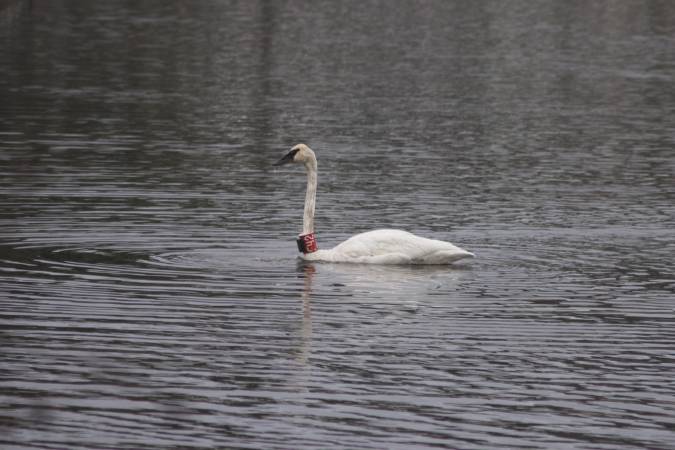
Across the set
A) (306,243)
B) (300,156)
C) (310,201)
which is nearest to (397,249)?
(306,243)

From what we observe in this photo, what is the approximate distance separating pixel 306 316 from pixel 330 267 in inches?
144

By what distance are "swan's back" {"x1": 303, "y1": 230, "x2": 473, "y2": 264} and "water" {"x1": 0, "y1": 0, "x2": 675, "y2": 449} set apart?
18cm

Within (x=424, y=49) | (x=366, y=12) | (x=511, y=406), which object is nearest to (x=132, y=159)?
(x=511, y=406)

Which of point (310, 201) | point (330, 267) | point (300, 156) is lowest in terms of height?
point (330, 267)

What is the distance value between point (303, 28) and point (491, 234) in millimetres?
59714

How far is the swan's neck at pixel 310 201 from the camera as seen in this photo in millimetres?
22594

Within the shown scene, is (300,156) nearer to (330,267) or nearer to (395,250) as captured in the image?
(330,267)

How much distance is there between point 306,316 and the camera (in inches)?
719

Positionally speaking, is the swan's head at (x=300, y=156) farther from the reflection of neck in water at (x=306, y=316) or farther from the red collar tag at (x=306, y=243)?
the reflection of neck in water at (x=306, y=316)

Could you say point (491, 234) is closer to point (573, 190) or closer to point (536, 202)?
point (536, 202)

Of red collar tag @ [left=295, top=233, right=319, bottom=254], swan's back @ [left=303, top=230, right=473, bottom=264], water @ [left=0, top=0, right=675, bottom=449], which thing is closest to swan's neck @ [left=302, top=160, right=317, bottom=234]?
red collar tag @ [left=295, top=233, right=319, bottom=254]

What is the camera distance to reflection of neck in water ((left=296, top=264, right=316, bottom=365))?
638 inches

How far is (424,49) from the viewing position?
70.7 meters

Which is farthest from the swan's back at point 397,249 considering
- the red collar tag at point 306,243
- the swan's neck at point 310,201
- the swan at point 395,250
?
the swan's neck at point 310,201
